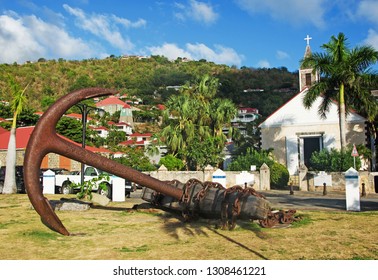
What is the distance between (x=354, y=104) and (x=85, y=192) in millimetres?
17989


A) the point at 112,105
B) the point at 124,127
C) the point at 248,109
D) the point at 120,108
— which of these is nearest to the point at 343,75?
the point at 124,127

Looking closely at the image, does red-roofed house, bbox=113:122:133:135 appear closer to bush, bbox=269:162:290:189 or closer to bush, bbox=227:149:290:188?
bush, bbox=227:149:290:188

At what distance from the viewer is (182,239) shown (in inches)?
322

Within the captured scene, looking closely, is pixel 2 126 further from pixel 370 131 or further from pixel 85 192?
pixel 370 131

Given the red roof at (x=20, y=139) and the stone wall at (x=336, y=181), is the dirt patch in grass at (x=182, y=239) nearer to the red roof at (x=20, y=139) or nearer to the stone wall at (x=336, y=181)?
the stone wall at (x=336, y=181)

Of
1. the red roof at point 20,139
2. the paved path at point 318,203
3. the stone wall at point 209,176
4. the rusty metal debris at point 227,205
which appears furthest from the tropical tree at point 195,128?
the rusty metal debris at point 227,205

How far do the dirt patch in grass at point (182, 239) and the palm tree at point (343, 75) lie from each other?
13.8 meters

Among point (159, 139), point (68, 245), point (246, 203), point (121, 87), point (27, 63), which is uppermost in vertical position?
point (27, 63)

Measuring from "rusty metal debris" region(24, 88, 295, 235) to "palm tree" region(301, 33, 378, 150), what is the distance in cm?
1580

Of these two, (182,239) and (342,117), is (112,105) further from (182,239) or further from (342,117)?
(182,239)

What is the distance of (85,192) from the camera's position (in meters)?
14.3

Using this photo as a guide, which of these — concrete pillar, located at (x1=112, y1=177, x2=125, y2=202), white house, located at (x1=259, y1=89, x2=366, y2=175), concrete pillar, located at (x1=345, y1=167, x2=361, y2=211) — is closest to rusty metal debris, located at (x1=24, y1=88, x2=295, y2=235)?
concrete pillar, located at (x1=345, y1=167, x2=361, y2=211)

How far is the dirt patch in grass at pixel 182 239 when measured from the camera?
6852 mm
